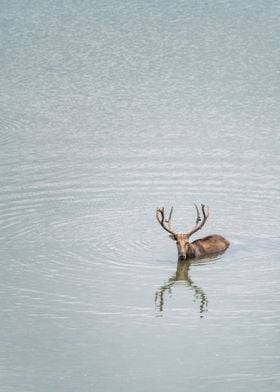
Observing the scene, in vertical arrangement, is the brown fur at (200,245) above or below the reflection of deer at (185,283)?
above

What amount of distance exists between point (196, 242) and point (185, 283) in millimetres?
1511

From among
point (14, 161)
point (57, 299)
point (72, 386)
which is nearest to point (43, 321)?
point (57, 299)

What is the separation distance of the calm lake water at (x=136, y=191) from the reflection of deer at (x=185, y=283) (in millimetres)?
36

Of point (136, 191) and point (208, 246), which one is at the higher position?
point (136, 191)

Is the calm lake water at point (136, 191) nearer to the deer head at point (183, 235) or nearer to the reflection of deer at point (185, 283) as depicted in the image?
the reflection of deer at point (185, 283)

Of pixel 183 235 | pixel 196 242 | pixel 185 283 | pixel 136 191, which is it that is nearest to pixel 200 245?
pixel 196 242

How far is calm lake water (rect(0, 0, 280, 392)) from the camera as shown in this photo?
727 inches

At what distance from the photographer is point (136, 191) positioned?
2523 cm

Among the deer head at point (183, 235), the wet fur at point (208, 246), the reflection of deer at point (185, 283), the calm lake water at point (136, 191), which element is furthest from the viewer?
the wet fur at point (208, 246)

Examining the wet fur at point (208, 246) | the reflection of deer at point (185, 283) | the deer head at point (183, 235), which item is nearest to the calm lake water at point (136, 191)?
the reflection of deer at point (185, 283)

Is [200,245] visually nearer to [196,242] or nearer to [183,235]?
[196,242]

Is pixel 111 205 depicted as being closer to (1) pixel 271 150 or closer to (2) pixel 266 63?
(1) pixel 271 150

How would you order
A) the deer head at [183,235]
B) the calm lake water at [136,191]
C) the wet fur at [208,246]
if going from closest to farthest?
the calm lake water at [136,191]
the deer head at [183,235]
the wet fur at [208,246]

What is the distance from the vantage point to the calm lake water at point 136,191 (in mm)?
18453
